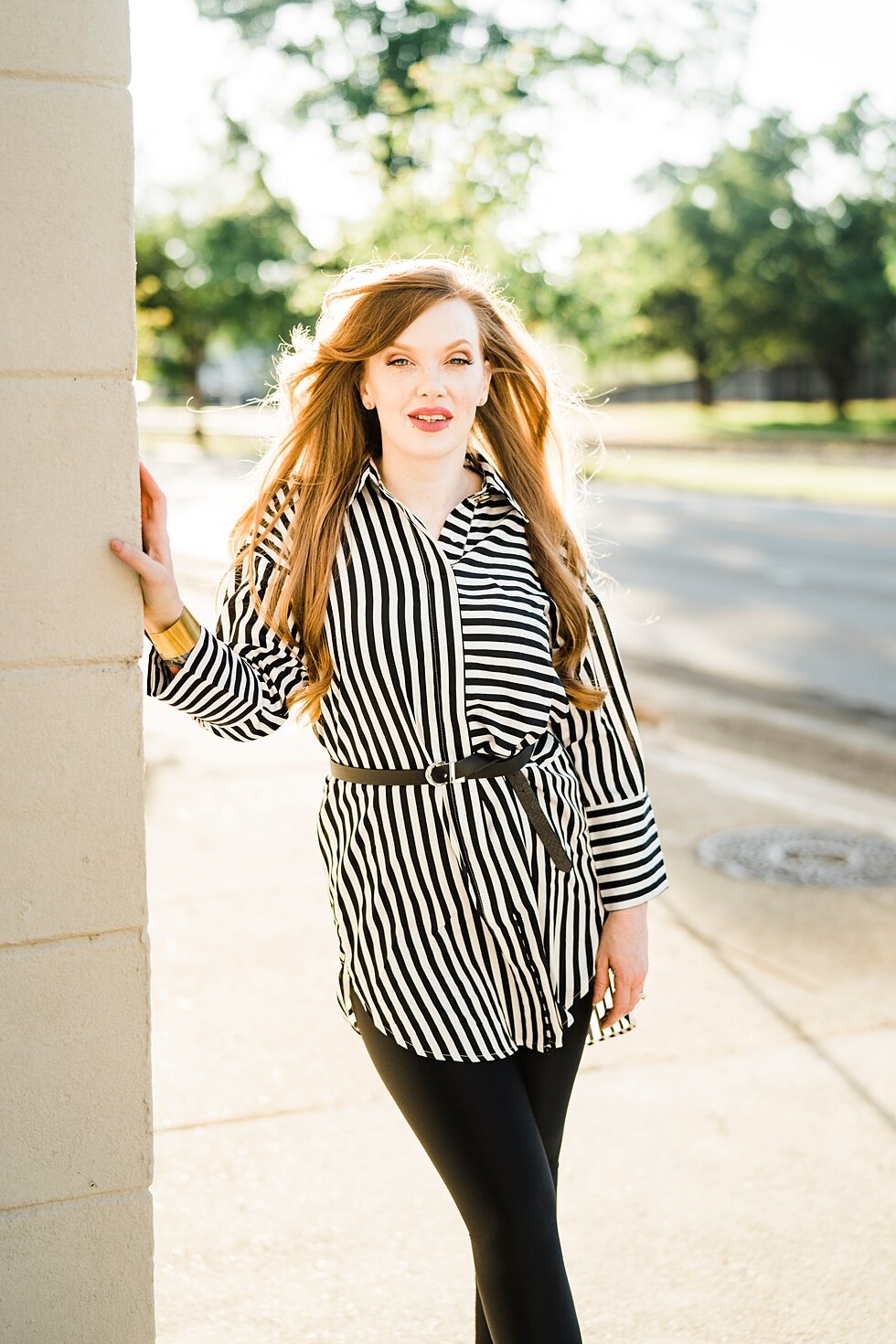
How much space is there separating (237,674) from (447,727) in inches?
12.8

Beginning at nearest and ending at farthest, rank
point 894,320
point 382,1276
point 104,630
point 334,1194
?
point 104,630
point 382,1276
point 334,1194
point 894,320

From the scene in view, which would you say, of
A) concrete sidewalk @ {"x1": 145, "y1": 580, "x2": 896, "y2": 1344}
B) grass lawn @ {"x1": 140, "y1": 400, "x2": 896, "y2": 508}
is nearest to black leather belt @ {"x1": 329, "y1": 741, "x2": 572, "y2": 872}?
grass lawn @ {"x1": 140, "y1": 400, "x2": 896, "y2": 508}

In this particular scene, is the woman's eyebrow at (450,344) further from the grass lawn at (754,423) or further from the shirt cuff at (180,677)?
the grass lawn at (754,423)

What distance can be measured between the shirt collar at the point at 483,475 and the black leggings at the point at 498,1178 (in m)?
0.86

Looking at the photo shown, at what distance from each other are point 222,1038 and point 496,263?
6.64m

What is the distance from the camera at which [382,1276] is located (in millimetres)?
2975

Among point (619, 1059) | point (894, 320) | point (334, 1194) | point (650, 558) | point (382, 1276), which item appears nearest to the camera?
point (382, 1276)

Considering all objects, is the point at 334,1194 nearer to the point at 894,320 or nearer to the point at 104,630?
the point at 104,630

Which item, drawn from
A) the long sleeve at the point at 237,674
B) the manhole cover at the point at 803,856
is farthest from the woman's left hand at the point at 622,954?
the manhole cover at the point at 803,856

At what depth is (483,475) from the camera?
2527 mm

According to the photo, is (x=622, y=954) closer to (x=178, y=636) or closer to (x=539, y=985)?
(x=539, y=985)

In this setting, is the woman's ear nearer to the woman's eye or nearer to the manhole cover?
the woman's eye

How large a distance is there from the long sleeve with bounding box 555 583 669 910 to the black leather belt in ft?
0.37

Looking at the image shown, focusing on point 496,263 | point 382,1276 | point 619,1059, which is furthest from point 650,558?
point 382,1276
